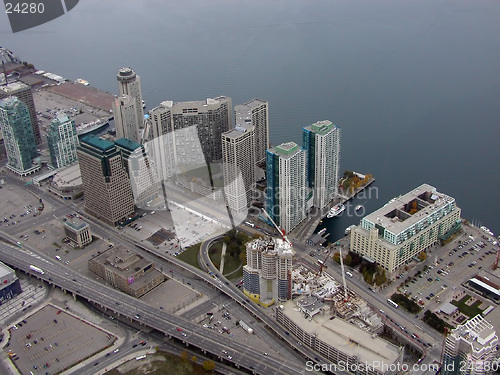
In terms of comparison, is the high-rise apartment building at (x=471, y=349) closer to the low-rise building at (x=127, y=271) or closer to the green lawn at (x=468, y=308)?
the green lawn at (x=468, y=308)

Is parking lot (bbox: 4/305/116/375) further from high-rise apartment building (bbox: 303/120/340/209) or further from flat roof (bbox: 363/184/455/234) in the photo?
high-rise apartment building (bbox: 303/120/340/209)

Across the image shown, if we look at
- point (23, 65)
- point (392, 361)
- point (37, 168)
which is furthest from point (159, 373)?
point (23, 65)

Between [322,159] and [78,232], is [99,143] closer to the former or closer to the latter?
[78,232]

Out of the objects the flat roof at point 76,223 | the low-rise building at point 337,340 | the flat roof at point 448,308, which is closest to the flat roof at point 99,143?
the flat roof at point 76,223

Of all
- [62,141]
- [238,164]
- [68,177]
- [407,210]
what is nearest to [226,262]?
[238,164]

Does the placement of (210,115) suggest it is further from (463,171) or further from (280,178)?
(463,171)

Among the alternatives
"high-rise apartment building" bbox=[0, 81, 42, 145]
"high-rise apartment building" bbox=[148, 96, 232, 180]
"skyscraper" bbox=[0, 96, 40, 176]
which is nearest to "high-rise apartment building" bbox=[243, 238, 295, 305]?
"high-rise apartment building" bbox=[148, 96, 232, 180]
